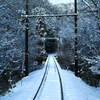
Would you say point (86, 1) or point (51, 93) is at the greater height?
point (86, 1)

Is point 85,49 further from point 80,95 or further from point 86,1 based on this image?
point 80,95

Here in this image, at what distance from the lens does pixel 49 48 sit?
421ft

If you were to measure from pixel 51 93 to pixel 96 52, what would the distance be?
4.25m

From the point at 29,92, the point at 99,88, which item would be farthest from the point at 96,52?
the point at 29,92

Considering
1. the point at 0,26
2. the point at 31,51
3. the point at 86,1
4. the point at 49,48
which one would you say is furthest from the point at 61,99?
the point at 49,48

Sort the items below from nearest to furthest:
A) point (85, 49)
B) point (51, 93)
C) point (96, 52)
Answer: point (51, 93) → point (96, 52) → point (85, 49)

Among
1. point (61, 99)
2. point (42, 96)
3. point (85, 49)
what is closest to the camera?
point (61, 99)

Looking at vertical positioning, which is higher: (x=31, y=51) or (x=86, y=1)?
(x=86, y=1)

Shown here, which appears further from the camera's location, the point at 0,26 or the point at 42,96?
the point at 0,26

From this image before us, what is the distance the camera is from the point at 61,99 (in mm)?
16578

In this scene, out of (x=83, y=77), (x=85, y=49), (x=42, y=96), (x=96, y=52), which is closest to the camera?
(x=42, y=96)

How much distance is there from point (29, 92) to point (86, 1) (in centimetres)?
787

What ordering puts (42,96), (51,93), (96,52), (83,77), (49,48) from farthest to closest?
(49,48)
(83,77)
(96,52)
(51,93)
(42,96)

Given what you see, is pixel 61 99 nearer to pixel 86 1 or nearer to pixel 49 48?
pixel 86 1
